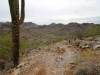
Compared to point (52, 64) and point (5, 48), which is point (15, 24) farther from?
point (5, 48)

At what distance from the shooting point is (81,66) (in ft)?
24.7

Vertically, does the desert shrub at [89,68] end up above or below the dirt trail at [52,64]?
above

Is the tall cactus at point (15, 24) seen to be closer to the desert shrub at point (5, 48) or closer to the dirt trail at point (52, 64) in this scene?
the dirt trail at point (52, 64)

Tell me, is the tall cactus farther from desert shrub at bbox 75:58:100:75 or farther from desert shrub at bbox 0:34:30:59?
desert shrub at bbox 75:58:100:75

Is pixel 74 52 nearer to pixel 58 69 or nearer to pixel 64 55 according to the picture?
pixel 64 55

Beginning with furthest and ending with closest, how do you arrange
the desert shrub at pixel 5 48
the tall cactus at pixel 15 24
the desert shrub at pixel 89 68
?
the desert shrub at pixel 5 48 < the tall cactus at pixel 15 24 < the desert shrub at pixel 89 68

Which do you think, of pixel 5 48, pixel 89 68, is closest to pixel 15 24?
pixel 5 48

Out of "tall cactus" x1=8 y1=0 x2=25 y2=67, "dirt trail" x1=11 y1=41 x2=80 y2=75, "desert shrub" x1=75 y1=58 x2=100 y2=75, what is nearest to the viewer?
"desert shrub" x1=75 y1=58 x2=100 y2=75

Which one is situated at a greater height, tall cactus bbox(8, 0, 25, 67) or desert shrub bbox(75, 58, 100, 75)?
tall cactus bbox(8, 0, 25, 67)

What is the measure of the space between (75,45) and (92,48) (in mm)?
1838

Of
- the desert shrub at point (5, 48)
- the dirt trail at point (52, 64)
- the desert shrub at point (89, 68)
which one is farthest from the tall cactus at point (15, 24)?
the desert shrub at point (89, 68)

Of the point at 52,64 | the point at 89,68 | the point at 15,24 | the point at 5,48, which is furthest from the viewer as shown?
the point at 5,48

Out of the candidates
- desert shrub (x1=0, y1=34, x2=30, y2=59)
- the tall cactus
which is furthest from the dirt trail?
desert shrub (x1=0, y1=34, x2=30, y2=59)

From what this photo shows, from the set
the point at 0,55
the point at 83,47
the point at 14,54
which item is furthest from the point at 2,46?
A: the point at 83,47
